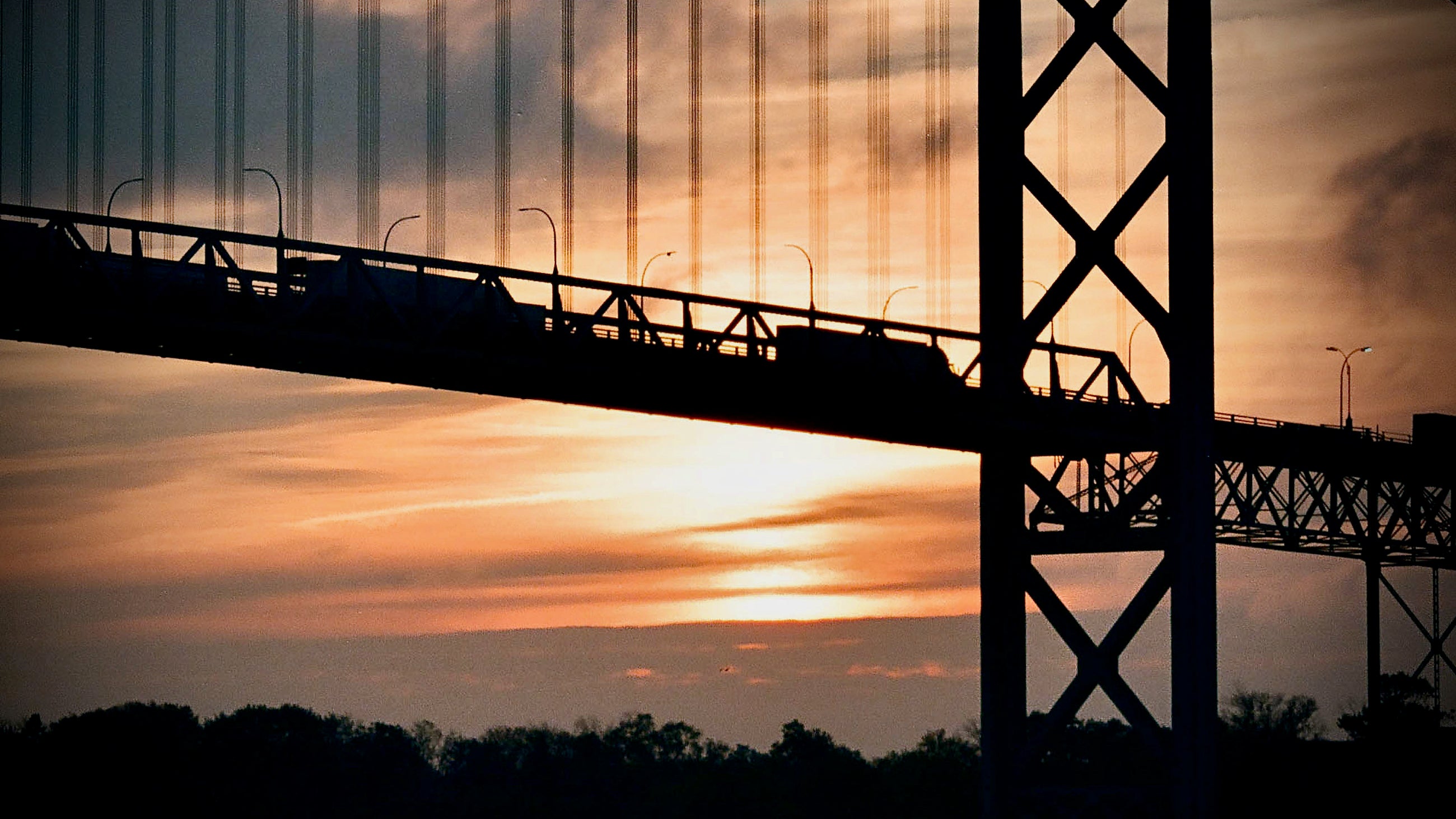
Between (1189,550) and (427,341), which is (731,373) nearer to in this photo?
(427,341)

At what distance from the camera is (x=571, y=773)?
476 feet

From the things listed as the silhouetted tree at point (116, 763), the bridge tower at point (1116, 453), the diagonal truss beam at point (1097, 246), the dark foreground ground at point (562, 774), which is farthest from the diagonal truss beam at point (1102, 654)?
the silhouetted tree at point (116, 763)

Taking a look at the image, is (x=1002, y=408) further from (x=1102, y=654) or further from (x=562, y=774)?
(x=562, y=774)

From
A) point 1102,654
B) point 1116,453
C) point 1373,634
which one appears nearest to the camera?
point 1102,654

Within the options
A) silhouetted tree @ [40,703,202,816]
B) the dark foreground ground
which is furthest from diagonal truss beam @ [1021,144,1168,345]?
silhouetted tree @ [40,703,202,816]

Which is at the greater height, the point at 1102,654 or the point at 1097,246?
the point at 1097,246

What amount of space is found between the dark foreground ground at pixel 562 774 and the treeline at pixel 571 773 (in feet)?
0.48

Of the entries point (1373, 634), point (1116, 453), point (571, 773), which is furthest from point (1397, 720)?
point (1116, 453)

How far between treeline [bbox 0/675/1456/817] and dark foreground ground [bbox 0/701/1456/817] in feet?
0.48

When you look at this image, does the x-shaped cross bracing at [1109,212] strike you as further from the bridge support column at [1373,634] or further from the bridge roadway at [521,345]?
the bridge support column at [1373,634]

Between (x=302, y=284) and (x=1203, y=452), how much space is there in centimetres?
2107

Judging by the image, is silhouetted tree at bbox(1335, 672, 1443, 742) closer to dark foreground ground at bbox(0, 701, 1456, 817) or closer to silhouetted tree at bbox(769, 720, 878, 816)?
dark foreground ground at bbox(0, 701, 1456, 817)

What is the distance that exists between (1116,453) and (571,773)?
98.0 m

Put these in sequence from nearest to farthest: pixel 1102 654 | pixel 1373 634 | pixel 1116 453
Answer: pixel 1102 654 < pixel 1116 453 < pixel 1373 634
